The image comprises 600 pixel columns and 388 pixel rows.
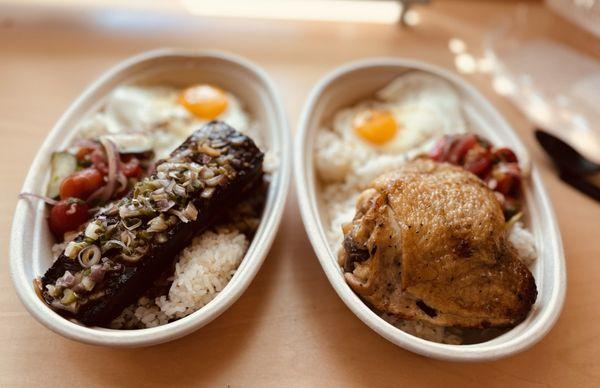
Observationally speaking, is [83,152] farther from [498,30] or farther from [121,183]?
[498,30]

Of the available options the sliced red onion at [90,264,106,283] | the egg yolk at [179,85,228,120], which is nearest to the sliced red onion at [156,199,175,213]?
the sliced red onion at [90,264,106,283]

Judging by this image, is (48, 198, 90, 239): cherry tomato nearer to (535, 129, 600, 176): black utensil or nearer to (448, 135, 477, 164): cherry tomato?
(448, 135, 477, 164): cherry tomato

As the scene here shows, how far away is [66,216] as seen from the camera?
2.05 metres

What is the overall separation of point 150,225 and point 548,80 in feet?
10.2

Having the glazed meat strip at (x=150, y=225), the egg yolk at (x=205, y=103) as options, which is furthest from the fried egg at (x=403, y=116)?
the glazed meat strip at (x=150, y=225)

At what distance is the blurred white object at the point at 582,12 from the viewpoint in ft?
10.9

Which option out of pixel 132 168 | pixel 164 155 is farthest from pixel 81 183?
pixel 164 155

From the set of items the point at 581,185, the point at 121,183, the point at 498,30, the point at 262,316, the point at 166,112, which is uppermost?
the point at 498,30

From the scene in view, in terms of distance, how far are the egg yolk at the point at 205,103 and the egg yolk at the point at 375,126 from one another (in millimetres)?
846

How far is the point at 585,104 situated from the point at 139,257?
3199 millimetres

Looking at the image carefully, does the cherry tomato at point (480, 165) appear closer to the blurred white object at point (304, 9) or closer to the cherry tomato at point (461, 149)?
the cherry tomato at point (461, 149)

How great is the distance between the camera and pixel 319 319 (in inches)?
83.3

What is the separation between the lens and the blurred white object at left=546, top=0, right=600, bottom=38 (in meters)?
3.32

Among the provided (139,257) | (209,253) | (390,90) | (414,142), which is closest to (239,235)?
(209,253)
